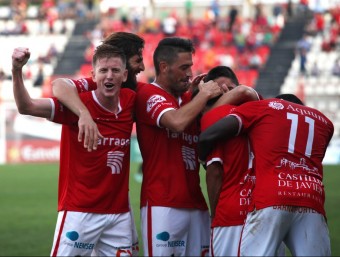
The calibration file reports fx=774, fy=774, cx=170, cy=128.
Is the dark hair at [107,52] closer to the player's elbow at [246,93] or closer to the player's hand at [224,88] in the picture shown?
the player's hand at [224,88]

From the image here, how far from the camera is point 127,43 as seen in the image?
265 inches

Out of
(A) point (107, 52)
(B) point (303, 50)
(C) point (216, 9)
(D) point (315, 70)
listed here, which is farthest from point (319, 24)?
(A) point (107, 52)

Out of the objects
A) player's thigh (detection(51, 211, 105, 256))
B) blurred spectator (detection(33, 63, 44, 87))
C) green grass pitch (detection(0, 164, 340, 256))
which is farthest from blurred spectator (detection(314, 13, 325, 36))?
player's thigh (detection(51, 211, 105, 256))

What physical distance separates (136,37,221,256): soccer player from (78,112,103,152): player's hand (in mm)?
701

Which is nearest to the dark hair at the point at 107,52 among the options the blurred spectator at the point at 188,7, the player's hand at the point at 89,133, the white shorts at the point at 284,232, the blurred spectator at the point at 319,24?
the player's hand at the point at 89,133

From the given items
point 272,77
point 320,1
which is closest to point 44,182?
point 272,77

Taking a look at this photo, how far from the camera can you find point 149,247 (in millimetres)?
6496

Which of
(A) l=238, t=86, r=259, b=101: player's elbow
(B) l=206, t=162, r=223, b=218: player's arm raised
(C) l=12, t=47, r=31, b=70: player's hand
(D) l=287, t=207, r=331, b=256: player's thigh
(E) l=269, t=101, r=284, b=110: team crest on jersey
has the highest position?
(C) l=12, t=47, r=31, b=70: player's hand

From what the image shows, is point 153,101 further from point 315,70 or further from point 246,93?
point 315,70

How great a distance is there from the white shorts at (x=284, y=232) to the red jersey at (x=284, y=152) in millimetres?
63

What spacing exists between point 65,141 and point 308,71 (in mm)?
26983

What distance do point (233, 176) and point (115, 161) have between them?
0.97 metres

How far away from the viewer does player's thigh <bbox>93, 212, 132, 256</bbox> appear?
6230 mm

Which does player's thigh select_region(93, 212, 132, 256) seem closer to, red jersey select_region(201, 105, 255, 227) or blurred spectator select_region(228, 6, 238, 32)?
red jersey select_region(201, 105, 255, 227)
